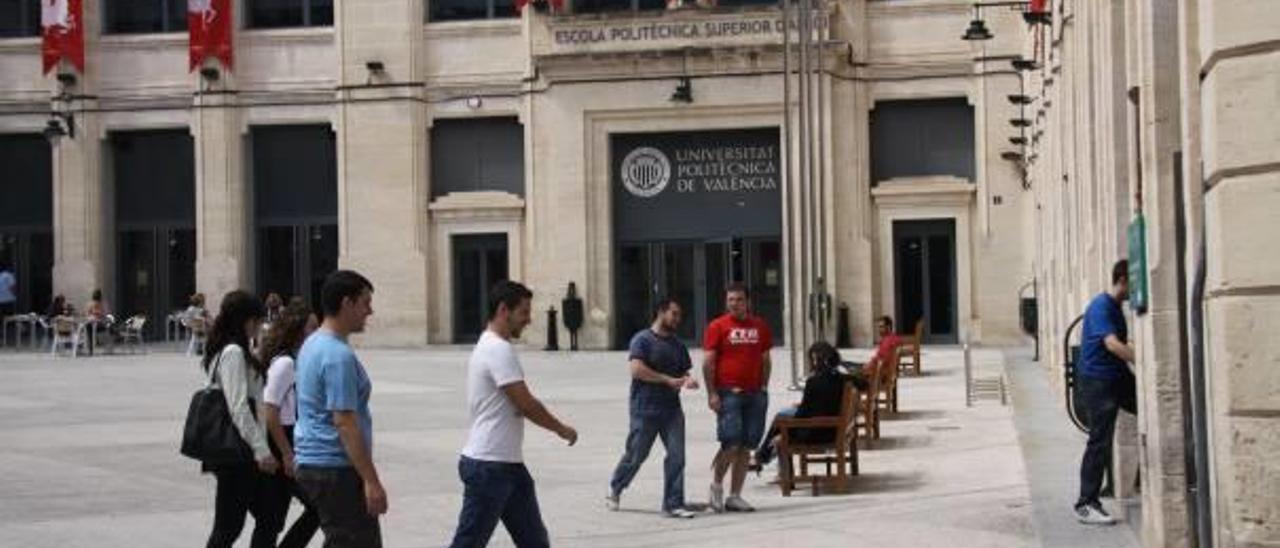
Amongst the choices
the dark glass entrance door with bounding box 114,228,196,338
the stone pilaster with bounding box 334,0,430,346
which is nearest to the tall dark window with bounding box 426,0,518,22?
the stone pilaster with bounding box 334,0,430,346

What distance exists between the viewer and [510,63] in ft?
148

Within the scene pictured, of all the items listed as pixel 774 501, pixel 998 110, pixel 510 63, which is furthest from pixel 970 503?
pixel 510 63

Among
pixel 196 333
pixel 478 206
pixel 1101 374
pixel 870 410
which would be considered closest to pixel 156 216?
pixel 196 333

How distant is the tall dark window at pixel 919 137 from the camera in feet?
141

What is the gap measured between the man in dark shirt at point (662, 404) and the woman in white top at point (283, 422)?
4224mm

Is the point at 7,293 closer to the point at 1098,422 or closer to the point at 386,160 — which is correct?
the point at 386,160

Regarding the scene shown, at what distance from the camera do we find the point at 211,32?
45.6m

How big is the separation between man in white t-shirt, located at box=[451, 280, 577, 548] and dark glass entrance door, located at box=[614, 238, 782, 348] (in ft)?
113

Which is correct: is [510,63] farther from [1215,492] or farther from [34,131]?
[1215,492]

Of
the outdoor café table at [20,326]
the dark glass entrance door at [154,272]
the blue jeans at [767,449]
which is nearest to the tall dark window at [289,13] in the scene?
the dark glass entrance door at [154,272]

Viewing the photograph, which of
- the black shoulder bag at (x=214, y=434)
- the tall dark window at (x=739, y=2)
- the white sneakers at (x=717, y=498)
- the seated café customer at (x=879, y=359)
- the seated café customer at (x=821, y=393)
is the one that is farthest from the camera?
the tall dark window at (x=739, y=2)

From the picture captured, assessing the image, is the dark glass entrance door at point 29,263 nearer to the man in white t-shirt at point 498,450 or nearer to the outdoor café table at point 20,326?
the outdoor café table at point 20,326

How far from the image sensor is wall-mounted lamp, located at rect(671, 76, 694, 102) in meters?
42.9

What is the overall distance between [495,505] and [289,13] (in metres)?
38.8
